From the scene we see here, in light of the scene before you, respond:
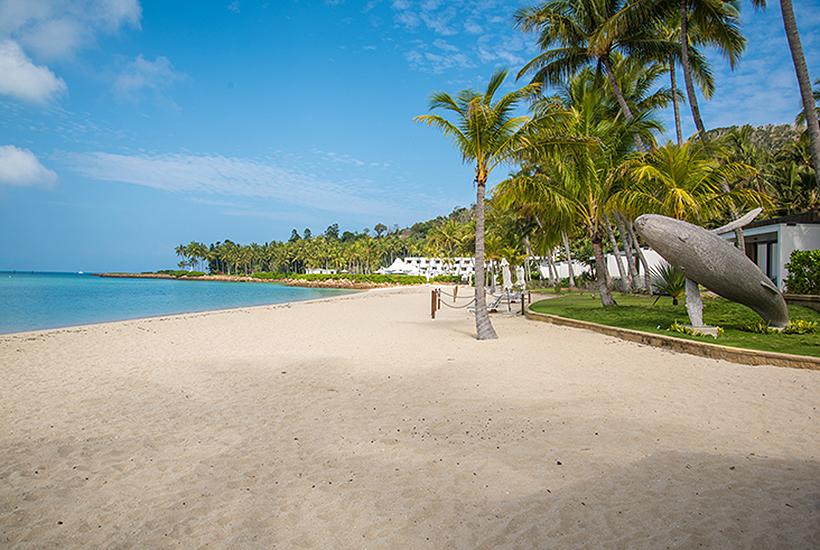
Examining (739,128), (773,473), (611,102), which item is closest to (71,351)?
(773,473)

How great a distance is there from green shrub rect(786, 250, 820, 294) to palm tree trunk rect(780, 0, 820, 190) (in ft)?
8.47

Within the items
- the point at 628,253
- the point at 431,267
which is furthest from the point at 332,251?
the point at 628,253

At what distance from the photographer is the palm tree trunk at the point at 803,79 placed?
379 inches

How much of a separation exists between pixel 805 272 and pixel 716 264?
6.04 metres

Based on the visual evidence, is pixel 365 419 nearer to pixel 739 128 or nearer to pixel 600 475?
pixel 600 475

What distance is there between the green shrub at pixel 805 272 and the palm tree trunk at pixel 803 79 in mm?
2582

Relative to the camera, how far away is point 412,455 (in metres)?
3.79

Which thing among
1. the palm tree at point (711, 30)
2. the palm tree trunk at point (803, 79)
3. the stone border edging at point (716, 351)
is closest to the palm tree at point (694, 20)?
the palm tree at point (711, 30)

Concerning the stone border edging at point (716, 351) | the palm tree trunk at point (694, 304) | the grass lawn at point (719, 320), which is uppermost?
the palm tree trunk at point (694, 304)

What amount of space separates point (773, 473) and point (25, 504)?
5.59m

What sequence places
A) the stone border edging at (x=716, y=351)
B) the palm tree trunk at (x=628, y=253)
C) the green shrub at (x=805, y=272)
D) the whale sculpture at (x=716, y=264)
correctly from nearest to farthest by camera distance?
the stone border edging at (x=716, y=351)
the whale sculpture at (x=716, y=264)
the green shrub at (x=805, y=272)
the palm tree trunk at (x=628, y=253)

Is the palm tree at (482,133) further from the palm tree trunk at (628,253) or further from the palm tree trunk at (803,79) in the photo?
the palm tree trunk at (628,253)

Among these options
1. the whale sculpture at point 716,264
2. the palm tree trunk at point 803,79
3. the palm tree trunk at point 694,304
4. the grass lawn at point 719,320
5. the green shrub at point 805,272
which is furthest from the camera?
the green shrub at point 805,272

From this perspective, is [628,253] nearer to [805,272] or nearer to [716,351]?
[805,272]
